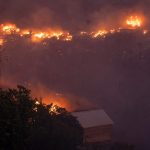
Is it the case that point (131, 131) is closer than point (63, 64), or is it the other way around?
point (131, 131)

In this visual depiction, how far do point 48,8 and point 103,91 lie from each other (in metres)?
29.3

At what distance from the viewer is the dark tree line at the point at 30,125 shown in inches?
383

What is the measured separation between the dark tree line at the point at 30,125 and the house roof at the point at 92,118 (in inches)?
98.4

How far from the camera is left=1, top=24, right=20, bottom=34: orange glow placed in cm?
4971

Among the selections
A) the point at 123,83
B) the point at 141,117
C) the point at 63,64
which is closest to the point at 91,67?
the point at 63,64

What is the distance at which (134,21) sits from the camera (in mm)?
50656

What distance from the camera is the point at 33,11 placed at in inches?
2178

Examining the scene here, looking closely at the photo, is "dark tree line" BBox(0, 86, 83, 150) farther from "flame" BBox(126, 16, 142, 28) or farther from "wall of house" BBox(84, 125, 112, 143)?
"flame" BBox(126, 16, 142, 28)

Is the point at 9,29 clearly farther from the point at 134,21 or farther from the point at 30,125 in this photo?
the point at 30,125

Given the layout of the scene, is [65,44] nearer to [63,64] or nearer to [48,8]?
[63,64]

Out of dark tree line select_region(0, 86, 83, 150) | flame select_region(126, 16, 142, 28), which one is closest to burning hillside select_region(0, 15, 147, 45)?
flame select_region(126, 16, 142, 28)

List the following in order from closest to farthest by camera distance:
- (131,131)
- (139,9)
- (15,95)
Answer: (15,95)
(131,131)
(139,9)

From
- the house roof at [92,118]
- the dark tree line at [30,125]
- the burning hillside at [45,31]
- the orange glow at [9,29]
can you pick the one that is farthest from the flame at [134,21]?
the dark tree line at [30,125]

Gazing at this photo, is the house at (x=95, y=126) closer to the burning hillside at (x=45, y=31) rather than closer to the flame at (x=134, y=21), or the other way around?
the burning hillside at (x=45, y=31)
